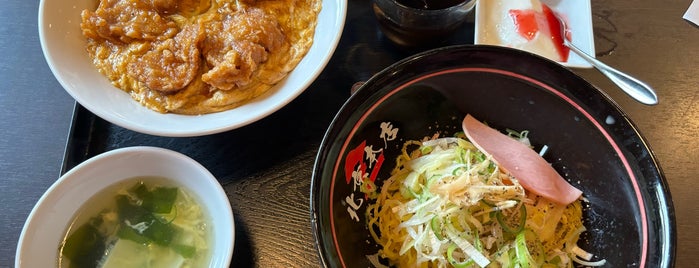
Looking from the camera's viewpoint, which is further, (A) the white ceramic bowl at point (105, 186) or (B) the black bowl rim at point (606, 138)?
(A) the white ceramic bowl at point (105, 186)

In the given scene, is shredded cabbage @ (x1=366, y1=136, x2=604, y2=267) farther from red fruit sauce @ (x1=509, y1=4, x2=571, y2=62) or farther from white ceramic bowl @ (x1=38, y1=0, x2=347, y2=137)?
red fruit sauce @ (x1=509, y1=4, x2=571, y2=62)

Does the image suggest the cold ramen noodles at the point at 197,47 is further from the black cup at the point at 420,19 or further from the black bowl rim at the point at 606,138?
the black bowl rim at the point at 606,138

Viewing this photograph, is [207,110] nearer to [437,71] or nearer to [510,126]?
[437,71]

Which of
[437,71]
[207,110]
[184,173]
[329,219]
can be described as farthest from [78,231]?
[437,71]

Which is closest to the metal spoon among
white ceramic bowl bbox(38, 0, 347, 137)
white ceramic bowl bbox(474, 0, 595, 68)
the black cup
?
white ceramic bowl bbox(474, 0, 595, 68)

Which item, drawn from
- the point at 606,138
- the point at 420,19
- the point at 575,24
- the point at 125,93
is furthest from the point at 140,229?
the point at 575,24

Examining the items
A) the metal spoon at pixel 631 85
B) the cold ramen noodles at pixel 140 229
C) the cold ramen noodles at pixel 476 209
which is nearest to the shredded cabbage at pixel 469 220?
the cold ramen noodles at pixel 476 209
